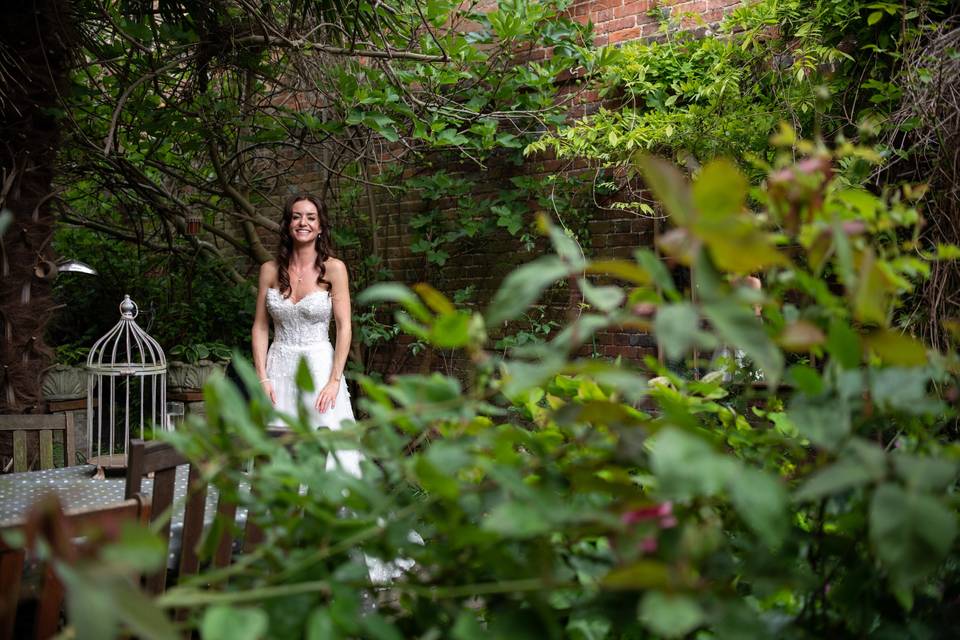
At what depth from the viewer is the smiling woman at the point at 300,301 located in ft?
14.9

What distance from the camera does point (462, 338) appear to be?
1.76ft

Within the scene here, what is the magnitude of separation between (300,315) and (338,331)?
272 mm

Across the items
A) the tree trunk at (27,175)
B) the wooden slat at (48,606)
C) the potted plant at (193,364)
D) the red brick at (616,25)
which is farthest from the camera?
the potted plant at (193,364)

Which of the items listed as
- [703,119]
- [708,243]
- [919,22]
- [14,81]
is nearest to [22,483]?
[14,81]

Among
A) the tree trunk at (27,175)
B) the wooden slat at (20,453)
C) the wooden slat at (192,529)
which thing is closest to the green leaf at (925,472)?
the wooden slat at (192,529)

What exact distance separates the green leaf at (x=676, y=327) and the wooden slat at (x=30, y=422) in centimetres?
Result: 340

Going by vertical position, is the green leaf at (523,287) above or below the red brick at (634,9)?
below

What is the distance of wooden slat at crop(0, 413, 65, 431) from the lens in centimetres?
323

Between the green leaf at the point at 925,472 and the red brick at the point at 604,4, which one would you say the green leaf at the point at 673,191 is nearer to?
the green leaf at the point at 925,472

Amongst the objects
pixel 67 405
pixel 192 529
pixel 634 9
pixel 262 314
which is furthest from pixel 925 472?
pixel 67 405

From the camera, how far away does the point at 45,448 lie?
3.29m

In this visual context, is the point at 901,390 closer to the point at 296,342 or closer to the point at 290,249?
the point at 296,342

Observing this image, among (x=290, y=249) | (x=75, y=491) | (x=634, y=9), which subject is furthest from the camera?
(x=634, y=9)

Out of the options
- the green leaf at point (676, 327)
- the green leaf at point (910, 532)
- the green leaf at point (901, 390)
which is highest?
the green leaf at point (676, 327)
